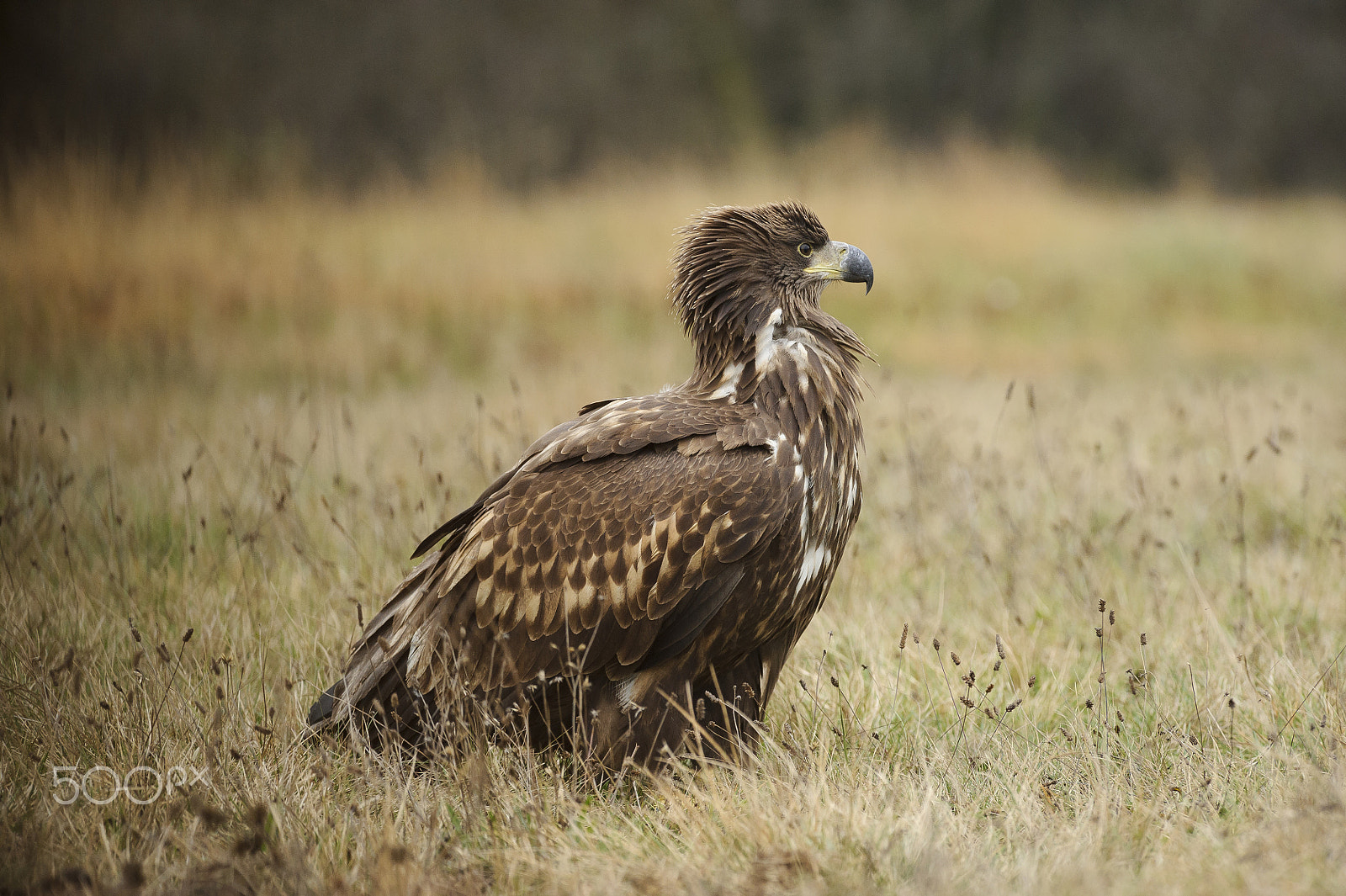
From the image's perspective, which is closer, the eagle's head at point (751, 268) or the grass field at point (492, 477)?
the grass field at point (492, 477)

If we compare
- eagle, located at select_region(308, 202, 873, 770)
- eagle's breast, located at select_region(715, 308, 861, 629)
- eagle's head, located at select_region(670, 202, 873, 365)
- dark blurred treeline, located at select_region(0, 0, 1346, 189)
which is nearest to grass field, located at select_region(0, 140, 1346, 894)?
eagle, located at select_region(308, 202, 873, 770)

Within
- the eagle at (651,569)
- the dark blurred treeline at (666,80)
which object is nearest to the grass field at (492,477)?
the eagle at (651,569)

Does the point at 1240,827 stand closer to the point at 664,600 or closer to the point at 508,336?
the point at 664,600

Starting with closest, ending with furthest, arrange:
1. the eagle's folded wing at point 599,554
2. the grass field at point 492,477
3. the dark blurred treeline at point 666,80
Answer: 1. the grass field at point 492,477
2. the eagle's folded wing at point 599,554
3. the dark blurred treeline at point 666,80

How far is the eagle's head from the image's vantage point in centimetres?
346

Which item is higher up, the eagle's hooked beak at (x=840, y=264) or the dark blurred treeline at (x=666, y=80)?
the dark blurred treeline at (x=666, y=80)

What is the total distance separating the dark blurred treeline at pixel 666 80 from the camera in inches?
532

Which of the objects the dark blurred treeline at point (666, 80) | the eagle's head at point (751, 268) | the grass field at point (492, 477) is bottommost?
the grass field at point (492, 477)

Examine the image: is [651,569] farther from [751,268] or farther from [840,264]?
[840,264]

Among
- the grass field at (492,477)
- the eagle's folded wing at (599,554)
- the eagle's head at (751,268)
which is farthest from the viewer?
the eagle's head at (751,268)

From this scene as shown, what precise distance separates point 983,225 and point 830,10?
9.59 m

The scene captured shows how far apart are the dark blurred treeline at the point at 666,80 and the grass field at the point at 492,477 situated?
3.03 metres

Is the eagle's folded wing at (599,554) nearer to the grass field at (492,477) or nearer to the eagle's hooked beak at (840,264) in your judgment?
the grass field at (492,477)

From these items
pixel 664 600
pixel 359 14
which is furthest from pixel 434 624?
pixel 359 14
